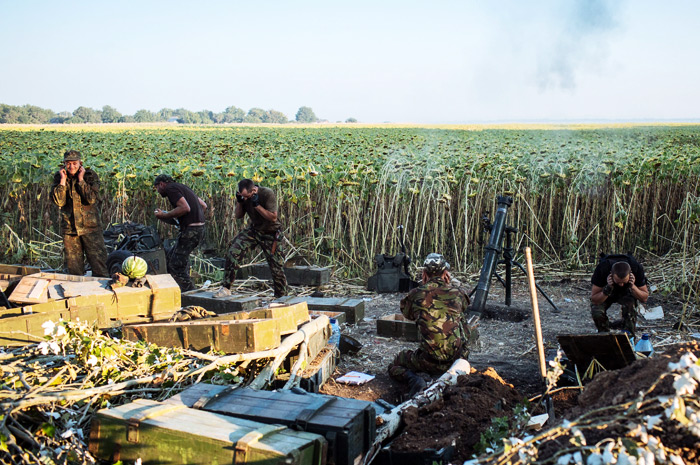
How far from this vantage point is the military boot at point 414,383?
5.73m

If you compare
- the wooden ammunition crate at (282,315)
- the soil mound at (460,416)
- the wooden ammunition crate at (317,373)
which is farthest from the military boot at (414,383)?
the wooden ammunition crate at (282,315)

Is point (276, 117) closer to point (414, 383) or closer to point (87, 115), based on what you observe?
point (87, 115)

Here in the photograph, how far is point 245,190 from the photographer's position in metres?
9.24

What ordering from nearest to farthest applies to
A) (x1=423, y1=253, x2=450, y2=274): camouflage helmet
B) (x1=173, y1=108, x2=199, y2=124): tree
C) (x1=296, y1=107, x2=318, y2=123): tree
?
(x1=423, y1=253, x2=450, y2=274): camouflage helmet → (x1=173, y1=108, x2=199, y2=124): tree → (x1=296, y1=107, x2=318, y2=123): tree

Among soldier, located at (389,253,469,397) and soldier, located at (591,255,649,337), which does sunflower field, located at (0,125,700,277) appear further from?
soldier, located at (389,253,469,397)

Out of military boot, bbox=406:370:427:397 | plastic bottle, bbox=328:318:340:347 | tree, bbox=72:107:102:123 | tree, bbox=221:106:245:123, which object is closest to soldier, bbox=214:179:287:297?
plastic bottle, bbox=328:318:340:347

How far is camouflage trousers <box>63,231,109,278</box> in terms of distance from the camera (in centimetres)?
934

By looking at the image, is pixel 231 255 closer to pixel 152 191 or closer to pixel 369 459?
pixel 152 191

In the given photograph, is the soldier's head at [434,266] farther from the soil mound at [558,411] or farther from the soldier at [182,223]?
the soldier at [182,223]

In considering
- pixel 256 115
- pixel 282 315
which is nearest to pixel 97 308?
pixel 282 315

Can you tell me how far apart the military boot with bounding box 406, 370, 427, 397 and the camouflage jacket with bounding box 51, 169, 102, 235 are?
18.8 feet

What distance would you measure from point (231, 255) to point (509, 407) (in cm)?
552

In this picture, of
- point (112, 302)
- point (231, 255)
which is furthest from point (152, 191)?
point (112, 302)

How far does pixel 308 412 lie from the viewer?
369 cm
